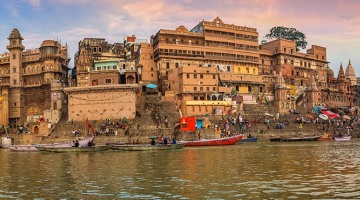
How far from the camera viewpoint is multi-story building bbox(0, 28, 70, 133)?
59844 mm

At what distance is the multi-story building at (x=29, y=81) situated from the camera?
59.8m

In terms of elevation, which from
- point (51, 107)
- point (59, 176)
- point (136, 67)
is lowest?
point (59, 176)

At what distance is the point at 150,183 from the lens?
59.8 ft

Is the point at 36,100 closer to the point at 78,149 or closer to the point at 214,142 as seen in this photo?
the point at 78,149

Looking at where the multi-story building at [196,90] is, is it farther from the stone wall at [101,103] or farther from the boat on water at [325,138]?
the boat on water at [325,138]

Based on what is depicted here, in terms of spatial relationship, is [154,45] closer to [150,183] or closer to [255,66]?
[255,66]

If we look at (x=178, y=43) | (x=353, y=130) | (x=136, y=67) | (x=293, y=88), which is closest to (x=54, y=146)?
(x=136, y=67)

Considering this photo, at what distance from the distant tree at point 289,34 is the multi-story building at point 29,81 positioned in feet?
149

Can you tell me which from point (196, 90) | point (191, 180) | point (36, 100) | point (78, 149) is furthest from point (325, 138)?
point (36, 100)

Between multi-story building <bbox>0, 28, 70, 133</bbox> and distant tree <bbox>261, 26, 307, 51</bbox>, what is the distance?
45312 millimetres

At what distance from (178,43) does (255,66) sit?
47.0 feet

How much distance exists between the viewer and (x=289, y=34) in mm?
88312

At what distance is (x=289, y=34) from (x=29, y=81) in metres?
53.0

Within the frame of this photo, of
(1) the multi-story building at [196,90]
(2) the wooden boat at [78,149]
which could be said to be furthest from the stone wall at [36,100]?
(2) the wooden boat at [78,149]
